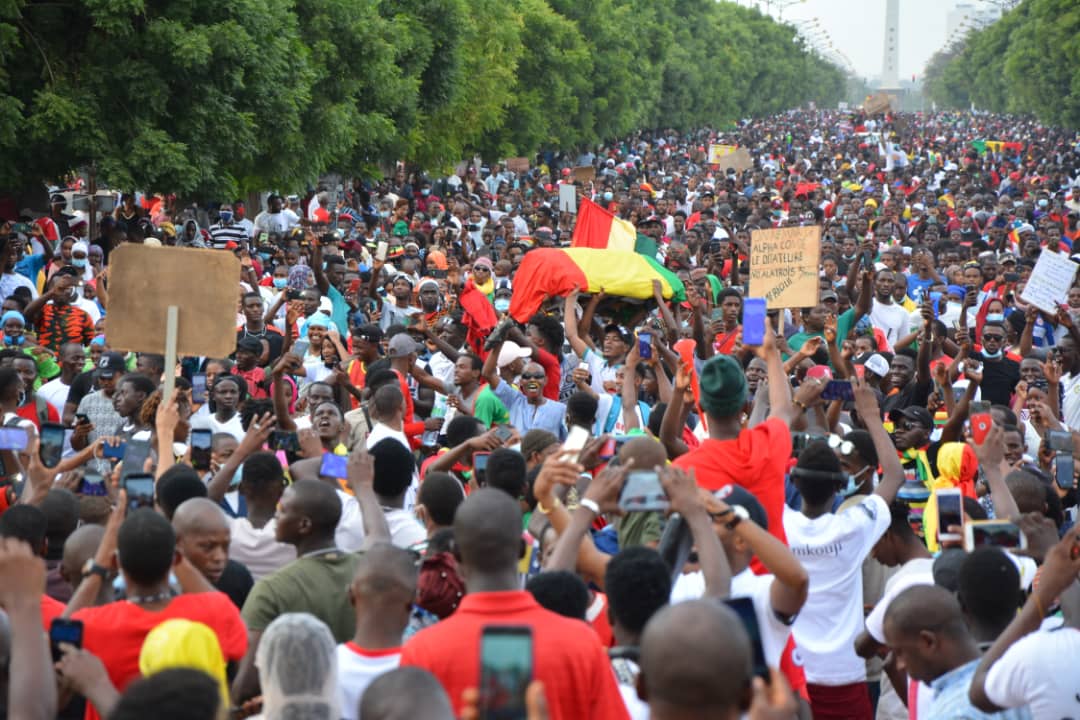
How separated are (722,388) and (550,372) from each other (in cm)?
507

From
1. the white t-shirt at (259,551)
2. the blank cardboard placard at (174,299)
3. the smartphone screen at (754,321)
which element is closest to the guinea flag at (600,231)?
the smartphone screen at (754,321)

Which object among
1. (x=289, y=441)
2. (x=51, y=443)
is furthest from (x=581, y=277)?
Result: (x=51, y=443)

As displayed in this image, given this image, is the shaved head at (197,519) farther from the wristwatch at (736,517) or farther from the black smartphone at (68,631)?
the wristwatch at (736,517)

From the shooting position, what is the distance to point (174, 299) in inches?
284

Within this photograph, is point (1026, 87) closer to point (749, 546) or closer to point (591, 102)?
point (591, 102)

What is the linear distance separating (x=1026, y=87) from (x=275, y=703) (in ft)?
217

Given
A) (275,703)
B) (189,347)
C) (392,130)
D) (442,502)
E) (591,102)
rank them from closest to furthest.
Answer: (275,703), (442,502), (189,347), (392,130), (591,102)

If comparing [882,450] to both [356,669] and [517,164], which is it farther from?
[517,164]

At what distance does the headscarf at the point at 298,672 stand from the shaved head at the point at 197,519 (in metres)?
1.07

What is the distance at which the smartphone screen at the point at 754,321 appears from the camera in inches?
273

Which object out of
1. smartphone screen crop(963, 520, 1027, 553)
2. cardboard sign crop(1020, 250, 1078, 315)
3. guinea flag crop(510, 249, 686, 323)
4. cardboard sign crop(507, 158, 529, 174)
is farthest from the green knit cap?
cardboard sign crop(507, 158, 529, 174)

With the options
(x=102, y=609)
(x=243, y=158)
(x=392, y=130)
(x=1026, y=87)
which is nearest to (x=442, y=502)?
(x=102, y=609)

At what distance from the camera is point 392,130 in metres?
24.4

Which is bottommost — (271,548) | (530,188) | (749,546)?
(530,188)
